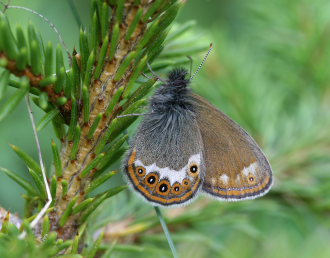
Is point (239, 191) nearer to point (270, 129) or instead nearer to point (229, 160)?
point (229, 160)

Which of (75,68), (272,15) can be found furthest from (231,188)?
(272,15)

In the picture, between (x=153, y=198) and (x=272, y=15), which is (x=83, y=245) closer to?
(x=153, y=198)

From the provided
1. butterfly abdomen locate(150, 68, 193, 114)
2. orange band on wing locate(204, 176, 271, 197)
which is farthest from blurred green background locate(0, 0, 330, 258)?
butterfly abdomen locate(150, 68, 193, 114)

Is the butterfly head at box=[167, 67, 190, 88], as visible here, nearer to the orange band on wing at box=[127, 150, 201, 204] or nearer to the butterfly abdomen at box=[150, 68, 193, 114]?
the butterfly abdomen at box=[150, 68, 193, 114]

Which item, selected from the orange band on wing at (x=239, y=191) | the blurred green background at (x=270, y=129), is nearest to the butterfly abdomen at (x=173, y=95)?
the blurred green background at (x=270, y=129)

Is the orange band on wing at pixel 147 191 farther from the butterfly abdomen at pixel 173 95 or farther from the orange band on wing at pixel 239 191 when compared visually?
the butterfly abdomen at pixel 173 95

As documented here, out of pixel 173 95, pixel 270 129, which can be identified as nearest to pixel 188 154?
pixel 173 95
